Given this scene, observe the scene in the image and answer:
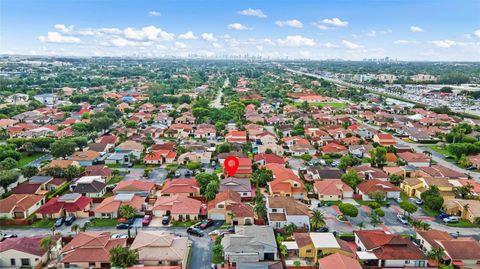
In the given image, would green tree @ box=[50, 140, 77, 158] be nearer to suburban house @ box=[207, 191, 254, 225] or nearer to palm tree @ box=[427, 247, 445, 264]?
suburban house @ box=[207, 191, 254, 225]

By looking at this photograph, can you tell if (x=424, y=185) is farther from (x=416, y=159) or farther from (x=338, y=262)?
(x=338, y=262)

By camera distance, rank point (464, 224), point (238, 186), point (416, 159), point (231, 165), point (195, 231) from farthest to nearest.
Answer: point (416, 159), point (231, 165), point (238, 186), point (464, 224), point (195, 231)

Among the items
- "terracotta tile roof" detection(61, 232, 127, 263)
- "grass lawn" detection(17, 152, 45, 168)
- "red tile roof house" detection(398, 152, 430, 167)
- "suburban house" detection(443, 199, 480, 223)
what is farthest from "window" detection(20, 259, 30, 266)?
"red tile roof house" detection(398, 152, 430, 167)

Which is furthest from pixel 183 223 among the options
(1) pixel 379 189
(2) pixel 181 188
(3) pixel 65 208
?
(1) pixel 379 189

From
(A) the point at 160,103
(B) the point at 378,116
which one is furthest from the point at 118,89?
(B) the point at 378,116

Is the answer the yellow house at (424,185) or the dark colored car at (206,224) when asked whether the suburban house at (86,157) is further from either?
the yellow house at (424,185)

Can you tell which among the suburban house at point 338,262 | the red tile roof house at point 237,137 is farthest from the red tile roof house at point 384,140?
the suburban house at point 338,262
